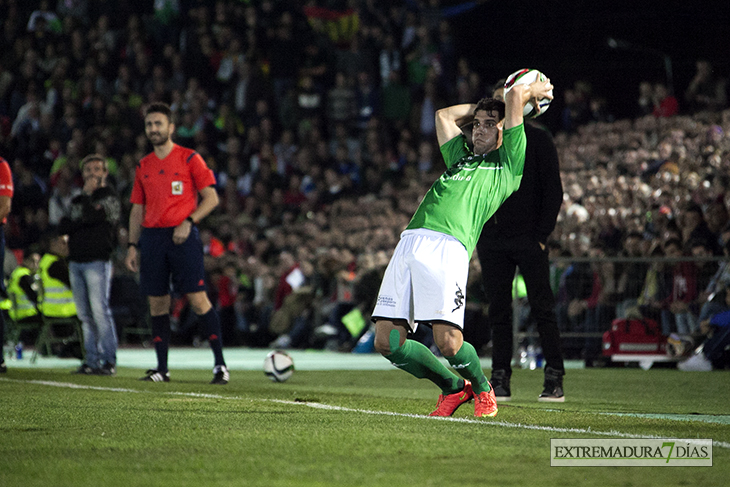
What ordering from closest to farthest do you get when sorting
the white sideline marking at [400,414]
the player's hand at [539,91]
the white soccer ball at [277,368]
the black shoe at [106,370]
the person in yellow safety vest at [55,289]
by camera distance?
the white sideline marking at [400,414] → the player's hand at [539,91] → the white soccer ball at [277,368] → the black shoe at [106,370] → the person in yellow safety vest at [55,289]

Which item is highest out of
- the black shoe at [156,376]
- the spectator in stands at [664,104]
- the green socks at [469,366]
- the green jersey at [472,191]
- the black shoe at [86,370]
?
the spectator in stands at [664,104]

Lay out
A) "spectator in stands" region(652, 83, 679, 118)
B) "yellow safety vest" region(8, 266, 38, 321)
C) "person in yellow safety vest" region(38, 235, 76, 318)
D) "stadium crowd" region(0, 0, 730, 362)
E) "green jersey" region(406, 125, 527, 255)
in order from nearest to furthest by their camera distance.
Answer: "green jersey" region(406, 125, 527, 255) < "person in yellow safety vest" region(38, 235, 76, 318) < "yellow safety vest" region(8, 266, 38, 321) < "stadium crowd" region(0, 0, 730, 362) < "spectator in stands" region(652, 83, 679, 118)

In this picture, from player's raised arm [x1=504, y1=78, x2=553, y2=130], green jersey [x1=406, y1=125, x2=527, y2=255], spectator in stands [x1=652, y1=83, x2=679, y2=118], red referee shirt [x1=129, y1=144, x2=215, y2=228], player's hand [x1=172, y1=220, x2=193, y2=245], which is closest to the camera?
green jersey [x1=406, y1=125, x2=527, y2=255]

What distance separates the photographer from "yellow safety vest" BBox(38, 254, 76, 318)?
12188mm

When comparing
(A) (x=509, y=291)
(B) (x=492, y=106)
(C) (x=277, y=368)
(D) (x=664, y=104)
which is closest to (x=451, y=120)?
(B) (x=492, y=106)

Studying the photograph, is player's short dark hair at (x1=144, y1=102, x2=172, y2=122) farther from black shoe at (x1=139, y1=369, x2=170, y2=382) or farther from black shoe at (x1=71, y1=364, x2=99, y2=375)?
black shoe at (x1=71, y1=364, x2=99, y2=375)

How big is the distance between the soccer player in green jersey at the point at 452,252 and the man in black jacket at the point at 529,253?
1.22 meters

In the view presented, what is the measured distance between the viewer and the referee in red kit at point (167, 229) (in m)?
8.20

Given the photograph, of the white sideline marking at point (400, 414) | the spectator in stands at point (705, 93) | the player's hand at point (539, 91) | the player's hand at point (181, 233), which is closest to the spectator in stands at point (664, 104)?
the spectator in stands at point (705, 93)

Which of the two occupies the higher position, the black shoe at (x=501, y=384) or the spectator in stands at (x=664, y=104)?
the spectator in stands at (x=664, y=104)

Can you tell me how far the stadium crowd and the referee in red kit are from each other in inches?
219

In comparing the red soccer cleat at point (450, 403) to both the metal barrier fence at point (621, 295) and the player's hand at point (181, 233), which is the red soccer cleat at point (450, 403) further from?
the metal barrier fence at point (621, 295)

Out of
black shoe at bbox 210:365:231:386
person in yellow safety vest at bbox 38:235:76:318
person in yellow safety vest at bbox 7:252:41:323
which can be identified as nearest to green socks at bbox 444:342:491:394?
black shoe at bbox 210:365:231:386

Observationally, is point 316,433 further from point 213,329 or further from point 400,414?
point 213,329
